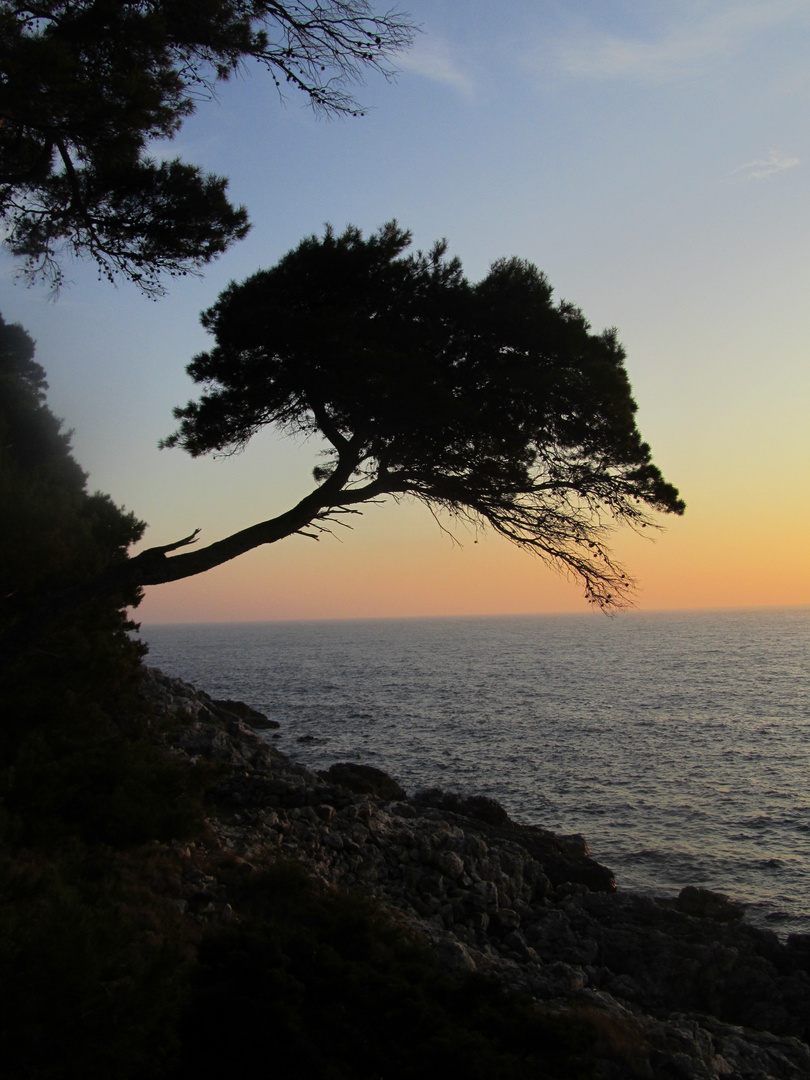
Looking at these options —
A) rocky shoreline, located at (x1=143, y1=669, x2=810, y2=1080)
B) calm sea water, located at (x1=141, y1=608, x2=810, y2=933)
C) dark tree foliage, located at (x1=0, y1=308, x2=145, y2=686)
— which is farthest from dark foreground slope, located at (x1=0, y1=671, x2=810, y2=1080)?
calm sea water, located at (x1=141, y1=608, x2=810, y2=933)

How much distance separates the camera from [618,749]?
32.4m

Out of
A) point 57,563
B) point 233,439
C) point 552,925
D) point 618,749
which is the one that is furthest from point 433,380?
point 618,749

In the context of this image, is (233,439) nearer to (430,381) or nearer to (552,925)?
(430,381)

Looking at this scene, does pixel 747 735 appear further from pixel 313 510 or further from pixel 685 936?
pixel 313 510

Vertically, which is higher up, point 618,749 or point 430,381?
point 430,381

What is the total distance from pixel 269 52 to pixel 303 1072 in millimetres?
10070

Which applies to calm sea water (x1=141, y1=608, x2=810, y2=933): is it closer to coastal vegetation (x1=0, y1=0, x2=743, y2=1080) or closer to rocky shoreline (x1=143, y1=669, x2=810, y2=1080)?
rocky shoreline (x1=143, y1=669, x2=810, y2=1080)

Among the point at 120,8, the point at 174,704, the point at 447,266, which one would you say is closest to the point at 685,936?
the point at 447,266

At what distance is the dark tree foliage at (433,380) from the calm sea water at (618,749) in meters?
10.9

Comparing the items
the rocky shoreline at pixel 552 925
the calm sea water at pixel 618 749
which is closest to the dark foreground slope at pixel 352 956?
the rocky shoreline at pixel 552 925

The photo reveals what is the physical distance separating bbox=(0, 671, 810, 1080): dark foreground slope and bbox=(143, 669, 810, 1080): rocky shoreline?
4 centimetres

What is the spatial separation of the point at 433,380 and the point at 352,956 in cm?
629

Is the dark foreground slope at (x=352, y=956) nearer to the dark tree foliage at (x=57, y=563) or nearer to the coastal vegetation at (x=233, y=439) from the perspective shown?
the coastal vegetation at (x=233, y=439)

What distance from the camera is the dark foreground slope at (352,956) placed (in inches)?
163
